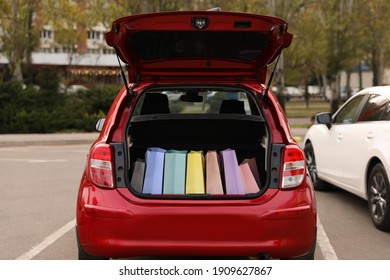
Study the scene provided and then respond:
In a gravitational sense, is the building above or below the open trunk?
below

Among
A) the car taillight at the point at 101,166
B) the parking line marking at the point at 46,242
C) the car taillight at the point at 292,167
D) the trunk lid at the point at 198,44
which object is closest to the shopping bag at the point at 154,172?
the car taillight at the point at 101,166

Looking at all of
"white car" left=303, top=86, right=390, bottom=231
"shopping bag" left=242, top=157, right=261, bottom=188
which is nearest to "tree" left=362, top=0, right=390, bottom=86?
"white car" left=303, top=86, right=390, bottom=231

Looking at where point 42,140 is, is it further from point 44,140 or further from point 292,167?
point 292,167

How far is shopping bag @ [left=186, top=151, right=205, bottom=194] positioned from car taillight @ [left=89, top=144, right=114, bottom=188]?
1.94 feet

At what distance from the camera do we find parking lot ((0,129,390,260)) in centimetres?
508

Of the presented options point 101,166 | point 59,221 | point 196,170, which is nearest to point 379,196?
point 196,170

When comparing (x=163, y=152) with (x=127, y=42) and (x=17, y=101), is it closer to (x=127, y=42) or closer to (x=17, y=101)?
(x=127, y=42)

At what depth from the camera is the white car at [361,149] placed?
5.70 m

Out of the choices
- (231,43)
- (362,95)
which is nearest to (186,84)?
(231,43)

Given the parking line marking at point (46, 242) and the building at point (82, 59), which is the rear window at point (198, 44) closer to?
the parking line marking at point (46, 242)

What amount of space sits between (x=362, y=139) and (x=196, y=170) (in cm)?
278

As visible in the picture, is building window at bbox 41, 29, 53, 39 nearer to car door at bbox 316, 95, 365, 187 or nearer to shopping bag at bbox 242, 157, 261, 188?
car door at bbox 316, 95, 365, 187

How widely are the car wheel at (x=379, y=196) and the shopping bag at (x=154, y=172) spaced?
2.58m

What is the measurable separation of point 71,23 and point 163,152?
2866cm
